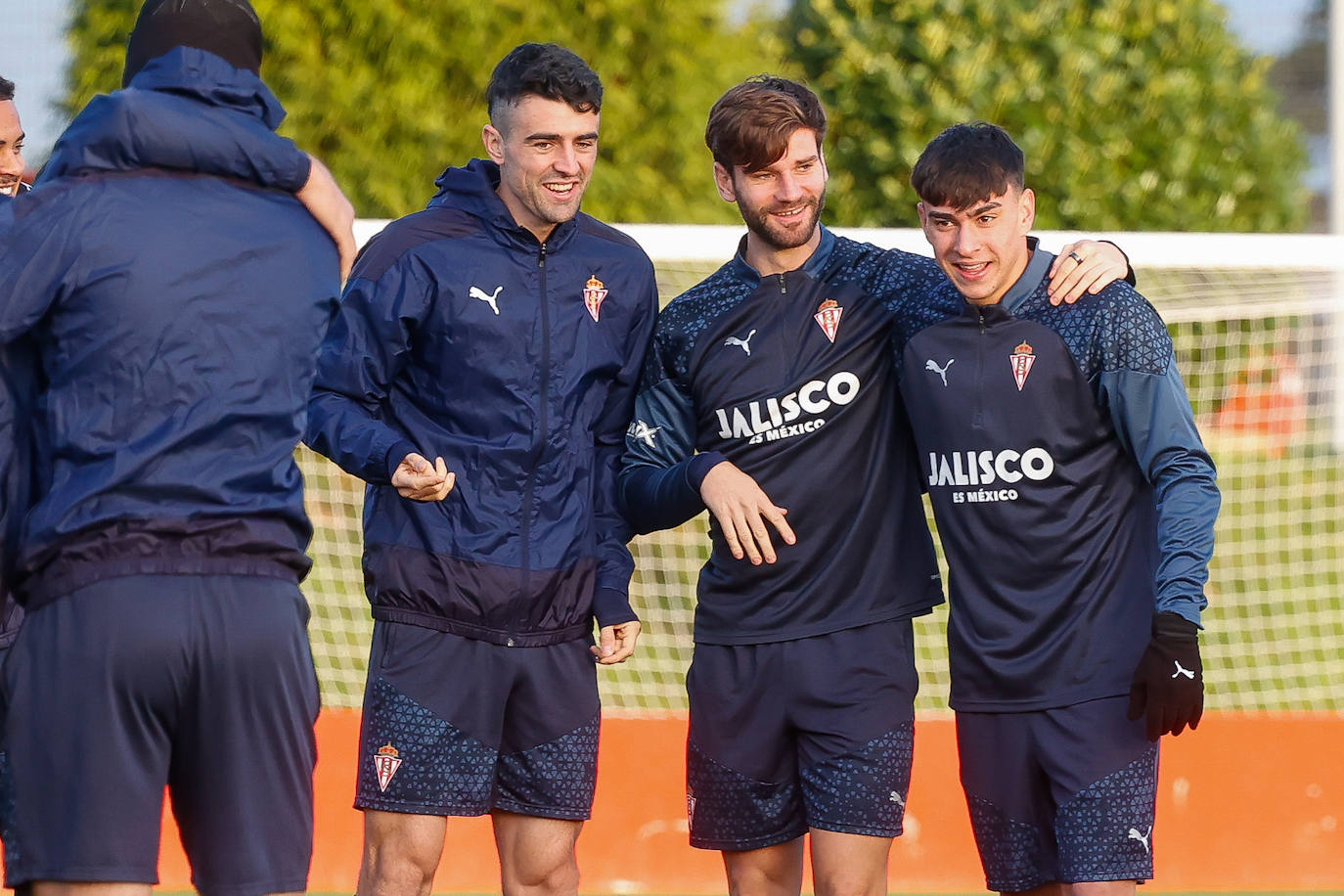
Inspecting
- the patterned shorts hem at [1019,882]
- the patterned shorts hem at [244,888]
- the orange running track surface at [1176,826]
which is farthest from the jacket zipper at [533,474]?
the orange running track surface at [1176,826]

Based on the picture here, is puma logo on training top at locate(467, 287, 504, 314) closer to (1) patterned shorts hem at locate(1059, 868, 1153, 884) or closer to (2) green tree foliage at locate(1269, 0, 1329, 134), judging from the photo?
(1) patterned shorts hem at locate(1059, 868, 1153, 884)

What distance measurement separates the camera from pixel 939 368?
3711 millimetres

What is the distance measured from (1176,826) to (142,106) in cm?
462

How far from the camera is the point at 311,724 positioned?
3012mm

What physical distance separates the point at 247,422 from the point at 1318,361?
22.1 ft

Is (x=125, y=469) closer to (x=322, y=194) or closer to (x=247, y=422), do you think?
(x=247, y=422)

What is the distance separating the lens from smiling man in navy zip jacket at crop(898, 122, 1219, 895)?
3467 millimetres

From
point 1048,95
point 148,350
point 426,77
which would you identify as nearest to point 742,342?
point 148,350

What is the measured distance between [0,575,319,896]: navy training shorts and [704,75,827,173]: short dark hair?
1537 millimetres

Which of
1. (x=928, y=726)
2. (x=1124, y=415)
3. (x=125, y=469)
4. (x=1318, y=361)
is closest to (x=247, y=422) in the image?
(x=125, y=469)

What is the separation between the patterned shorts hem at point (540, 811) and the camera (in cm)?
394

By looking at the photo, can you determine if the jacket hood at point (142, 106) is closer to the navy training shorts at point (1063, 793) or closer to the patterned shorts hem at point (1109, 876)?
the navy training shorts at point (1063, 793)

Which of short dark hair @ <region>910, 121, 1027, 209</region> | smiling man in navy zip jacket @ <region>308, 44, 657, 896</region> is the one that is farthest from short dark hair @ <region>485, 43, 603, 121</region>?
short dark hair @ <region>910, 121, 1027, 209</region>

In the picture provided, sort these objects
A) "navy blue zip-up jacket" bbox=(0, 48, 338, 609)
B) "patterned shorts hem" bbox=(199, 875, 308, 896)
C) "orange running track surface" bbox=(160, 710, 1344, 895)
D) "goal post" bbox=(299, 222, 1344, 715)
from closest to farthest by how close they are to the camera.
Result: "navy blue zip-up jacket" bbox=(0, 48, 338, 609), "patterned shorts hem" bbox=(199, 875, 308, 896), "orange running track surface" bbox=(160, 710, 1344, 895), "goal post" bbox=(299, 222, 1344, 715)
